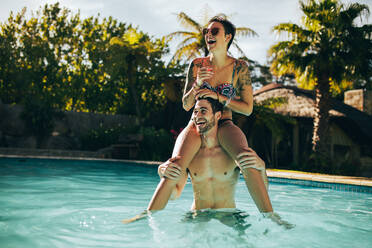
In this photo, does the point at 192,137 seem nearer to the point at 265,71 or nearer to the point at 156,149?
the point at 156,149

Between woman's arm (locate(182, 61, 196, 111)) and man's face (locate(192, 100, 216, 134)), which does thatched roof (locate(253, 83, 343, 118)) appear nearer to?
woman's arm (locate(182, 61, 196, 111))

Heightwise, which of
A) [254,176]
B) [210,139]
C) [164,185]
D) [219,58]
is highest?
[219,58]

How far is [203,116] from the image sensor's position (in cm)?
341

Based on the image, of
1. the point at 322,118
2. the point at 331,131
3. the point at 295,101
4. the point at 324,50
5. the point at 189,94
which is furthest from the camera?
the point at 295,101

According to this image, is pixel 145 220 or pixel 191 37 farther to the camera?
pixel 191 37

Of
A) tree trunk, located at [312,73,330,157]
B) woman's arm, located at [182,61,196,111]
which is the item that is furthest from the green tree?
woman's arm, located at [182,61,196,111]

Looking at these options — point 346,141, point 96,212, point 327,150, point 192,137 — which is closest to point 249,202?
point 96,212

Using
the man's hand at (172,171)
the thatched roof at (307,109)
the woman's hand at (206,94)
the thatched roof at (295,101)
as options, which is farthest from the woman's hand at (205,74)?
the thatched roof at (295,101)

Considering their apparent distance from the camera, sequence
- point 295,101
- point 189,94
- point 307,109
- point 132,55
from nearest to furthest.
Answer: point 189,94 → point 307,109 → point 295,101 → point 132,55

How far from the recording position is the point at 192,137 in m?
3.53

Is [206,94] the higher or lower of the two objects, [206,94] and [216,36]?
the lower

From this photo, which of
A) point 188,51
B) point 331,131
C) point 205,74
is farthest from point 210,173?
point 331,131

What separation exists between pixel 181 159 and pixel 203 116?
0.45 meters

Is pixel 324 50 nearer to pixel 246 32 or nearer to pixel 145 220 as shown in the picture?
pixel 246 32
